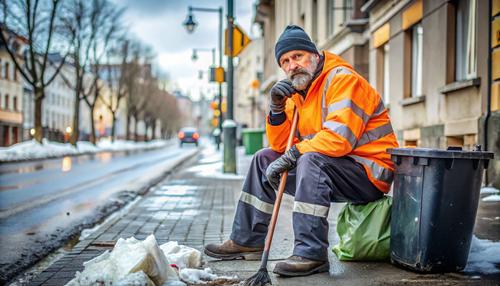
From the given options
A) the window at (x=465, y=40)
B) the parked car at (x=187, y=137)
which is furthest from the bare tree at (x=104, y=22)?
the window at (x=465, y=40)

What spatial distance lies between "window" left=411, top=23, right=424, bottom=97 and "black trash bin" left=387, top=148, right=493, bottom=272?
29.0 ft

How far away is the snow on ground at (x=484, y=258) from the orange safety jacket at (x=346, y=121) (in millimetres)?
757

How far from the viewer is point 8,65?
52531 mm

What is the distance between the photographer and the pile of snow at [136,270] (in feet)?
10.5

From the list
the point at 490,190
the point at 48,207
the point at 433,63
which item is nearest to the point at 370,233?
the point at 490,190

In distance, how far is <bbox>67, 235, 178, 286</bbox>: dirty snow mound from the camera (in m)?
3.21

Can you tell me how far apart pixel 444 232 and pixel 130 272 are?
1896mm

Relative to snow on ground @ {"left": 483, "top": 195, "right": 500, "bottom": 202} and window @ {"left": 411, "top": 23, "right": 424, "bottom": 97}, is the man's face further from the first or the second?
window @ {"left": 411, "top": 23, "right": 424, "bottom": 97}

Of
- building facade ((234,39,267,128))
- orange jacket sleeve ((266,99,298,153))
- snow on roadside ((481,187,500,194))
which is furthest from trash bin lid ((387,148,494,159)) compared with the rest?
building facade ((234,39,267,128))

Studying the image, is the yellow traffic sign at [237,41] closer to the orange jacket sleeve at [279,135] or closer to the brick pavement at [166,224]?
the brick pavement at [166,224]

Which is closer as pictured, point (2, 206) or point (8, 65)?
point (2, 206)

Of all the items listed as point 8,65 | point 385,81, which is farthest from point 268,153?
point 8,65

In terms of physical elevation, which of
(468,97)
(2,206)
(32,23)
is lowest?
(2,206)

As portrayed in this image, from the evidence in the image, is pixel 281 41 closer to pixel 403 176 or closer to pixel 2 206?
pixel 403 176
